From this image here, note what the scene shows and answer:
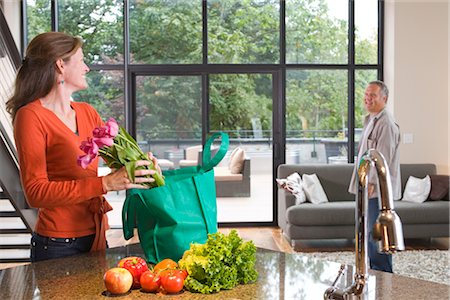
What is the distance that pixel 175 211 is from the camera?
1.99 metres

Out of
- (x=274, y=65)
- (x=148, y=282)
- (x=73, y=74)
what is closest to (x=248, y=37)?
(x=274, y=65)

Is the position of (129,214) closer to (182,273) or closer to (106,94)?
(182,273)

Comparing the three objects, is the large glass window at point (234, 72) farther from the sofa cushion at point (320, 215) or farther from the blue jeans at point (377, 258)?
the blue jeans at point (377, 258)

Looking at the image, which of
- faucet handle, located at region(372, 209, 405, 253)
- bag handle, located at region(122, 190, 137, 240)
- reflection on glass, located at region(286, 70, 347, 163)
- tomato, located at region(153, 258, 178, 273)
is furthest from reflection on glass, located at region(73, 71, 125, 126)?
faucet handle, located at region(372, 209, 405, 253)

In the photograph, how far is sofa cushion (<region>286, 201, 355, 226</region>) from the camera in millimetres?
6398

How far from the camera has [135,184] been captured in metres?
1.94

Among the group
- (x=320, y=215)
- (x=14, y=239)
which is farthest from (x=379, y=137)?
(x=14, y=239)

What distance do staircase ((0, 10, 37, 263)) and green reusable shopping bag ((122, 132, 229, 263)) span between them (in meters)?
Result: 3.21

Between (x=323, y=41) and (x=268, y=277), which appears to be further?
(x=323, y=41)

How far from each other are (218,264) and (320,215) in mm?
4729

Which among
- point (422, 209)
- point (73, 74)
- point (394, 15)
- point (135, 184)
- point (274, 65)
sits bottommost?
point (422, 209)

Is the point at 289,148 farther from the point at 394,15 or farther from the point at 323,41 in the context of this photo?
the point at 394,15

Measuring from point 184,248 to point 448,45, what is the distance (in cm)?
634

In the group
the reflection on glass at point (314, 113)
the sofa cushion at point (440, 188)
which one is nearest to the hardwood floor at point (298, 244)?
the sofa cushion at point (440, 188)
